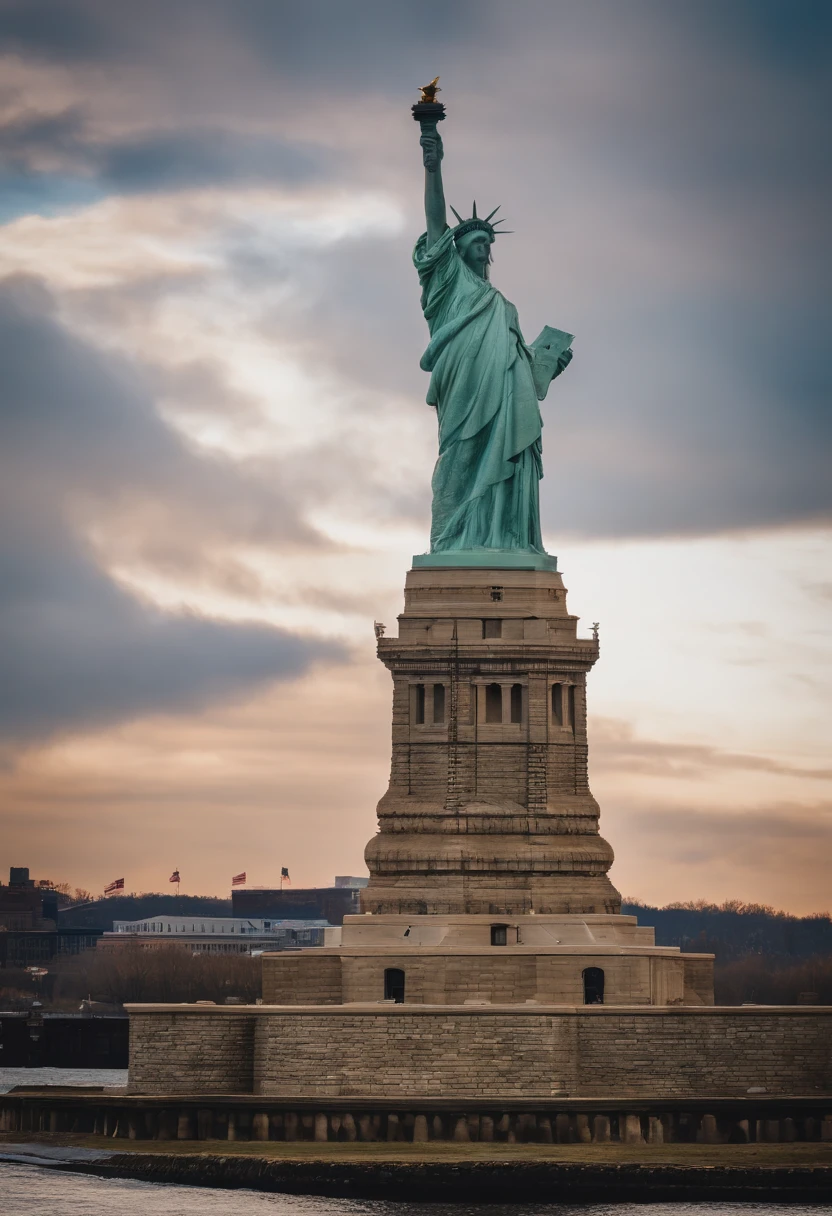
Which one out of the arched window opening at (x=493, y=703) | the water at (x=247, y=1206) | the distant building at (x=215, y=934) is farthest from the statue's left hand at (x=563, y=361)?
the distant building at (x=215, y=934)

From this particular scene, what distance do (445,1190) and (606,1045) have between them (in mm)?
6827

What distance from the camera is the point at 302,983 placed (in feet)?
230

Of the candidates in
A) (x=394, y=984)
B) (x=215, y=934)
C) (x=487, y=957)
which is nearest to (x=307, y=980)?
(x=394, y=984)

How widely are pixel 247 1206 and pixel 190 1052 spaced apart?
8101mm

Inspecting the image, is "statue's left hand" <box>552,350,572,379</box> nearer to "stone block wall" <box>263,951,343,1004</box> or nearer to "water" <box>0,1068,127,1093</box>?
"stone block wall" <box>263,951,343,1004</box>

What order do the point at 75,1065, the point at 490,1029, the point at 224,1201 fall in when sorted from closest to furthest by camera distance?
the point at 224,1201 < the point at 490,1029 < the point at 75,1065

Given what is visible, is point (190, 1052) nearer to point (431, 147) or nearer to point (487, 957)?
point (487, 957)

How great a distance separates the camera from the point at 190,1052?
68062 mm

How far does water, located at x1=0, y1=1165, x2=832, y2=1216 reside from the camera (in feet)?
195

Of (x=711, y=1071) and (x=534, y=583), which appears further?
(x=534, y=583)

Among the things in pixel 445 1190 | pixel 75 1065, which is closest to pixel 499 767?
pixel 445 1190

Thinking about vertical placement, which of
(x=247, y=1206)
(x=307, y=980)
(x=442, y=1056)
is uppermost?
(x=307, y=980)

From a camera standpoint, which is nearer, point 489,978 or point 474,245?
point 489,978

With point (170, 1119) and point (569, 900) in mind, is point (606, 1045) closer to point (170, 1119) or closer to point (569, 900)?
point (569, 900)
